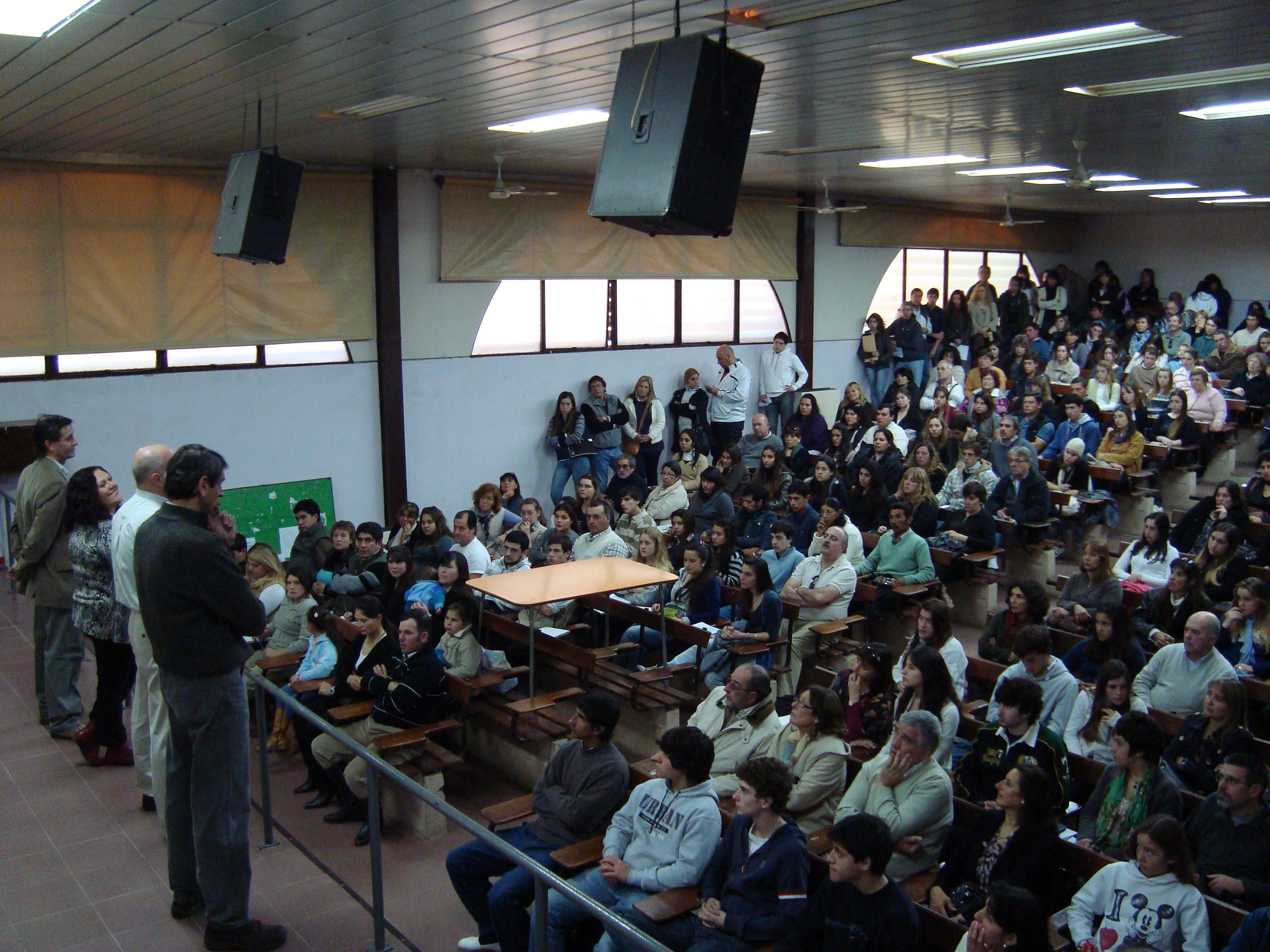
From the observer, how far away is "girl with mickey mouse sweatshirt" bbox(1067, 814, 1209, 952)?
3441mm

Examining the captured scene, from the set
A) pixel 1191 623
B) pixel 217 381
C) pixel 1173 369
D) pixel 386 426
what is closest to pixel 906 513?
pixel 1191 623

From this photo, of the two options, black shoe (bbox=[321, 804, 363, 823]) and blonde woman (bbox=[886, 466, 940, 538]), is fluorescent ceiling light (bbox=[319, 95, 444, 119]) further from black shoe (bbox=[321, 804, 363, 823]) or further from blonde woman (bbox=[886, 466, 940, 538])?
blonde woman (bbox=[886, 466, 940, 538])

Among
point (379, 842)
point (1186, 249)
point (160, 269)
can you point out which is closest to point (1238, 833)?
point (379, 842)

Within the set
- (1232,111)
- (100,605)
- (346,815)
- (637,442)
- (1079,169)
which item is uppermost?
(1232,111)

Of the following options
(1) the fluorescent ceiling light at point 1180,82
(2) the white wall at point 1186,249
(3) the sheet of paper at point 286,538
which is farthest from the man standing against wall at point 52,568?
(2) the white wall at point 1186,249

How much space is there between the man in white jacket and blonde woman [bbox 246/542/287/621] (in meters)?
7.09

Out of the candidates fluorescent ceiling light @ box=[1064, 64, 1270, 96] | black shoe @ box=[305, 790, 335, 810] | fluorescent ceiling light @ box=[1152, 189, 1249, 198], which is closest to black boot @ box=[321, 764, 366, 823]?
black shoe @ box=[305, 790, 335, 810]

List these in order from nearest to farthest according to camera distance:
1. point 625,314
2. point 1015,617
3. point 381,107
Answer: point 1015,617 < point 381,107 < point 625,314

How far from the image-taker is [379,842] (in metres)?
3.61

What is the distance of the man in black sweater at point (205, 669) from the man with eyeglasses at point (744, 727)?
2053 mm

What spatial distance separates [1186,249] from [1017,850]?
52.0 ft

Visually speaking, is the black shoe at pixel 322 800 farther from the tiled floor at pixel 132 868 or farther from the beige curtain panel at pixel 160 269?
the beige curtain panel at pixel 160 269

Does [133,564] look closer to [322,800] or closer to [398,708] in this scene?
[398,708]

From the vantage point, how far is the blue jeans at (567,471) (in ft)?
37.1
